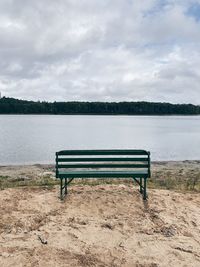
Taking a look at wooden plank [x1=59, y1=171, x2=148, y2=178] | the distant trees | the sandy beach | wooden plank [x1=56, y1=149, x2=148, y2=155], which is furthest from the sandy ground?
the distant trees

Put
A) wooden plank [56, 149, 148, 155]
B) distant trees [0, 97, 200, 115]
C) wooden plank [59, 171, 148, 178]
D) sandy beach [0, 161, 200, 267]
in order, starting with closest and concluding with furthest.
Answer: sandy beach [0, 161, 200, 267]
wooden plank [59, 171, 148, 178]
wooden plank [56, 149, 148, 155]
distant trees [0, 97, 200, 115]

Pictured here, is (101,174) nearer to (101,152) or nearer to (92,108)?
(101,152)

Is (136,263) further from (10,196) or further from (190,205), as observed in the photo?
(10,196)

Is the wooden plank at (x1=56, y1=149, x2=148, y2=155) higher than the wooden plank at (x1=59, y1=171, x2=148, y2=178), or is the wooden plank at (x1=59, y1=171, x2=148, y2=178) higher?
the wooden plank at (x1=56, y1=149, x2=148, y2=155)

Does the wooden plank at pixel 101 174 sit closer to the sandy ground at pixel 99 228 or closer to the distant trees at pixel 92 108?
the sandy ground at pixel 99 228

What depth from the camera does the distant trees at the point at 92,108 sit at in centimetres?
15575

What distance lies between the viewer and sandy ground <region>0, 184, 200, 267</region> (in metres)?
6.26

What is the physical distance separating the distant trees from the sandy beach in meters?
143

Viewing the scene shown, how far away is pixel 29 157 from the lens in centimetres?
3344

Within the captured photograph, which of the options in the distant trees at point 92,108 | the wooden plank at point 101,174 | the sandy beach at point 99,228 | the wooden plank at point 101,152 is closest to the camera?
the sandy beach at point 99,228

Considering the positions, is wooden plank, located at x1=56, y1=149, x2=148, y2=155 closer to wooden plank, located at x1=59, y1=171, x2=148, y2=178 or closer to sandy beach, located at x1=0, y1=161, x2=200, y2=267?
wooden plank, located at x1=59, y1=171, x2=148, y2=178

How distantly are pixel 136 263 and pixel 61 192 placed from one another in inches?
129

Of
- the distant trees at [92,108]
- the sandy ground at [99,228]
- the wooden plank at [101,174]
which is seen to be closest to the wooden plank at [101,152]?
the wooden plank at [101,174]

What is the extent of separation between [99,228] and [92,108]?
15399 centimetres
